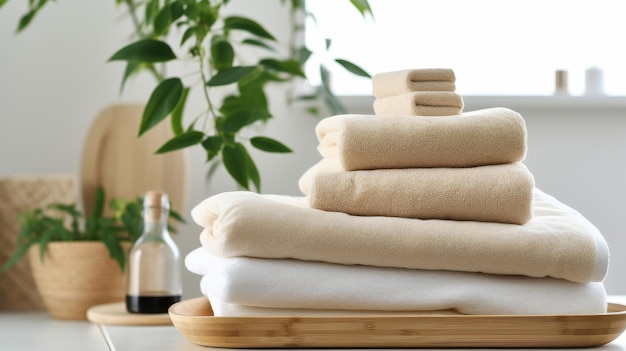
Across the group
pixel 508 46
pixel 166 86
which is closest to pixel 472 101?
pixel 508 46

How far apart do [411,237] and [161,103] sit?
495 mm

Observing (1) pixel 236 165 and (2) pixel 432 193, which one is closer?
(2) pixel 432 193

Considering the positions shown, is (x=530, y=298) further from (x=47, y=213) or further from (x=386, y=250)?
(x=47, y=213)

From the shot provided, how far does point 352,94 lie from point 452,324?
1174 millimetres

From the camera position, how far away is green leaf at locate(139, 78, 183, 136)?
3.47ft

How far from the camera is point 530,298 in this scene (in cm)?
69

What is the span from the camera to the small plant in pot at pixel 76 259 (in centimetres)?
126

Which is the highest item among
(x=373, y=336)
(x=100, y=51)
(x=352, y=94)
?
(x=100, y=51)

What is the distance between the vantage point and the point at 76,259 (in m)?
1.27

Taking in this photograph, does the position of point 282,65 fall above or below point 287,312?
above

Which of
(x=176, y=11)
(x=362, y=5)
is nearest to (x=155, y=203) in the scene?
(x=176, y=11)

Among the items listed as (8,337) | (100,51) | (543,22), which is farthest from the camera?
(543,22)

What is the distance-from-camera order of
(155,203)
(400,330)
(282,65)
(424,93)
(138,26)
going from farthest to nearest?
(138,26), (282,65), (155,203), (424,93), (400,330)

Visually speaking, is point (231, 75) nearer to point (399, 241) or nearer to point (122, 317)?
point (122, 317)
